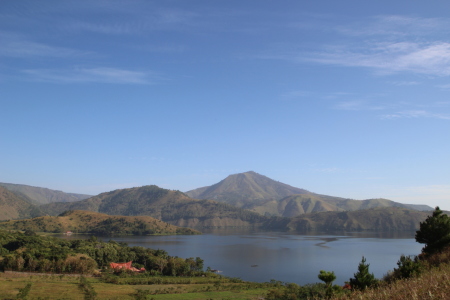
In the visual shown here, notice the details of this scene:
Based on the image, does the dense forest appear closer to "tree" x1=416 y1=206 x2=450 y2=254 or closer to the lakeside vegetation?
the lakeside vegetation

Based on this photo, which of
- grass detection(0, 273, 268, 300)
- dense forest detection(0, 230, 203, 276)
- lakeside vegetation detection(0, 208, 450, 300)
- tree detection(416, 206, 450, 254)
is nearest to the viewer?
tree detection(416, 206, 450, 254)

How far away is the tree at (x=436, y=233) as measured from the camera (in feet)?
145

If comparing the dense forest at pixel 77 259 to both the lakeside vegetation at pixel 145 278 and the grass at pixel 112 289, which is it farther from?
the grass at pixel 112 289

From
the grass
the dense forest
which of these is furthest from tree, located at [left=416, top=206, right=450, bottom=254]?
the dense forest

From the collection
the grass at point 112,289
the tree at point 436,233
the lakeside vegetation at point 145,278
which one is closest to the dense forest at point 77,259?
the lakeside vegetation at point 145,278

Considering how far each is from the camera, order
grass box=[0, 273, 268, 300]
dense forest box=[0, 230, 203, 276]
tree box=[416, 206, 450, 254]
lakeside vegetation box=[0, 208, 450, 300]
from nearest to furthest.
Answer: tree box=[416, 206, 450, 254] < lakeside vegetation box=[0, 208, 450, 300] < grass box=[0, 273, 268, 300] < dense forest box=[0, 230, 203, 276]

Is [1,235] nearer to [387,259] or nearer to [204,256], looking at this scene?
[204,256]

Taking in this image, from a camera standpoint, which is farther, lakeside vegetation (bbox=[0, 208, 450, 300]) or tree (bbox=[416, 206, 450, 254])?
lakeside vegetation (bbox=[0, 208, 450, 300])

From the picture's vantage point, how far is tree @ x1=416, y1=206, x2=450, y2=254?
44188 mm

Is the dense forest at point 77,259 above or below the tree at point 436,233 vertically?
below

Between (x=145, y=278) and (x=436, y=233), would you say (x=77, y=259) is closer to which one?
(x=145, y=278)

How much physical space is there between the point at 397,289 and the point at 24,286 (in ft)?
188

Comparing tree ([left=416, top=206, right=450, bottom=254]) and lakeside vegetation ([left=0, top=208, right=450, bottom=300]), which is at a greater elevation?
tree ([left=416, top=206, right=450, bottom=254])

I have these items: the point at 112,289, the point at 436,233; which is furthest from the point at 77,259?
the point at 436,233
